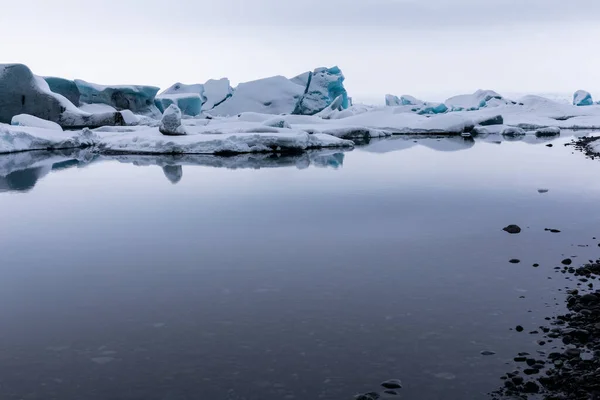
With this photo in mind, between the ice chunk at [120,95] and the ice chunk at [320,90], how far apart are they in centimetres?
1304

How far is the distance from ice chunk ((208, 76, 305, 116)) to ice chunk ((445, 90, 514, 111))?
2068 cm

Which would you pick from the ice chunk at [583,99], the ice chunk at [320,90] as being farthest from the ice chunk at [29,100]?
the ice chunk at [583,99]

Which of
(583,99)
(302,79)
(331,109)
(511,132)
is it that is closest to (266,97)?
(331,109)

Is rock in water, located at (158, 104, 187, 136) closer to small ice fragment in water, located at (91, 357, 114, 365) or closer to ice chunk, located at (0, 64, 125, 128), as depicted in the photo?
ice chunk, located at (0, 64, 125, 128)

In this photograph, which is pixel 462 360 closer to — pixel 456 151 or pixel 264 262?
pixel 264 262

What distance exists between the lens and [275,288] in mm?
5945

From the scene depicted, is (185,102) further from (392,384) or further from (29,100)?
(392,384)

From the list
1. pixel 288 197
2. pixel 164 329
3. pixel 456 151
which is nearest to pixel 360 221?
pixel 288 197

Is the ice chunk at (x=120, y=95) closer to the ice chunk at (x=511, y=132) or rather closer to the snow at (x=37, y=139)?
the snow at (x=37, y=139)

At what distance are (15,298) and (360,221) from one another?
5.31 meters

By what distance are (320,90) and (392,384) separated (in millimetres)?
51815

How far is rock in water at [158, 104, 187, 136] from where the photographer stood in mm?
22219

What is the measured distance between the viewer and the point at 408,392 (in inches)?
149

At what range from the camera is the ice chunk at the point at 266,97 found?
175 feet
